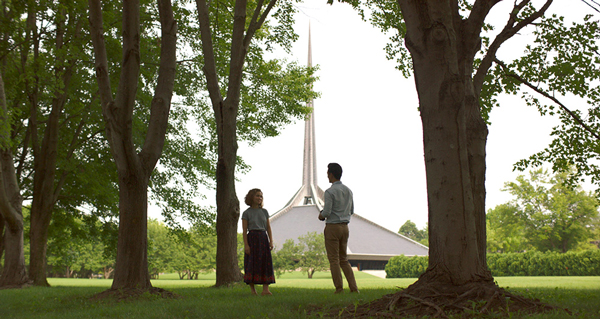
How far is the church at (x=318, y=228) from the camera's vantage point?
155 ft

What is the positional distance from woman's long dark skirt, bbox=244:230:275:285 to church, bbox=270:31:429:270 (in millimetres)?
37814

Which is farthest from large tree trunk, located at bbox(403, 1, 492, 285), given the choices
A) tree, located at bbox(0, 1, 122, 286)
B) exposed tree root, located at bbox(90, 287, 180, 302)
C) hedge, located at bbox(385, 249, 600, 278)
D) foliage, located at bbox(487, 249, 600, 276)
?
hedge, located at bbox(385, 249, 600, 278)

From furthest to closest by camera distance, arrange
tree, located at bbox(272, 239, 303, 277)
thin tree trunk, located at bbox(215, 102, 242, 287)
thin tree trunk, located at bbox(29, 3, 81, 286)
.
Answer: tree, located at bbox(272, 239, 303, 277), thin tree trunk, located at bbox(29, 3, 81, 286), thin tree trunk, located at bbox(215, 102, 242, 287)

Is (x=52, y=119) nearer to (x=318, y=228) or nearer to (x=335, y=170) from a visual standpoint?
(x=335, y=170)

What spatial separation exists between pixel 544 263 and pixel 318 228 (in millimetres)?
28665

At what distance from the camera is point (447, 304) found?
4.39 m

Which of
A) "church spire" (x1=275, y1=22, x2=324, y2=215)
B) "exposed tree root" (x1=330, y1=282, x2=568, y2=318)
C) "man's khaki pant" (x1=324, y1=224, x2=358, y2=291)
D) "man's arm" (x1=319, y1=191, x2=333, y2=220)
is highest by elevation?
"church spire" (x1=275, y1=22, x2=324, y2=215)

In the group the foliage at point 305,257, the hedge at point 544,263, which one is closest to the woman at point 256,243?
the hedge at point 544,263

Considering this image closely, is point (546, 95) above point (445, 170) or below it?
above

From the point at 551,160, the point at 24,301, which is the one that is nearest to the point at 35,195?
the point at 24,301

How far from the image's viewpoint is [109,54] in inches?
542

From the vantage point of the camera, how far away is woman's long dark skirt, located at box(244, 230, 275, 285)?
22.9 feet

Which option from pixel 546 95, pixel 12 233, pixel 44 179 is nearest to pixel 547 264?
pixel 546 95

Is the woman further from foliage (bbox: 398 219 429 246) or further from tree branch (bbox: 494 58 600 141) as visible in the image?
foliage (bbox: 398 219 429 246)
